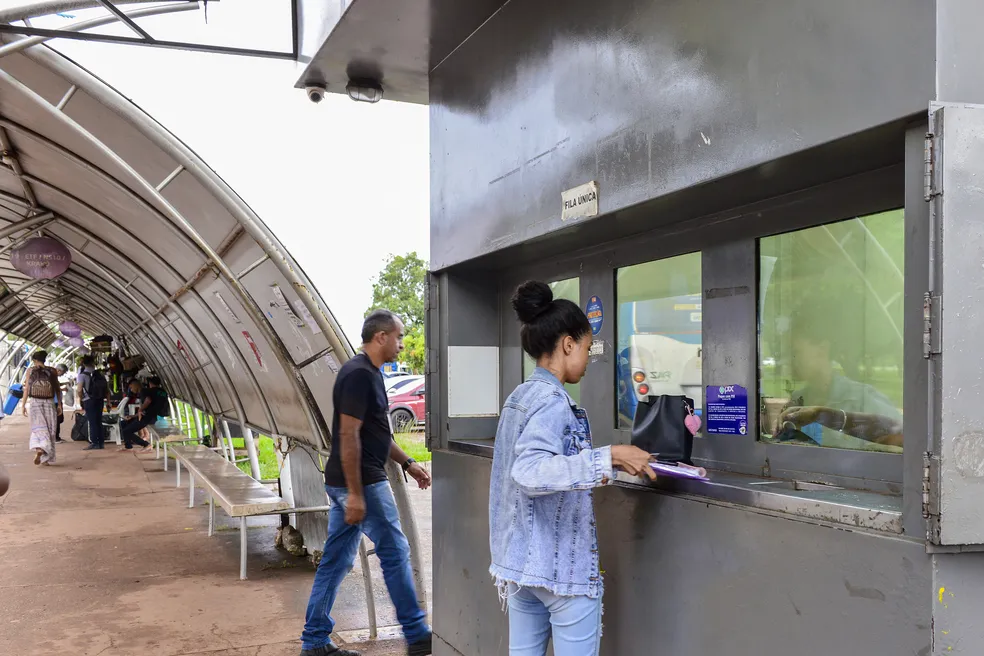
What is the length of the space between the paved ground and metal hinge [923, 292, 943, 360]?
4070 millimetres

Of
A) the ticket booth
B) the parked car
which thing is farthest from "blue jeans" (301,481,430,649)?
the parked car

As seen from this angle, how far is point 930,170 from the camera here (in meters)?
1.87

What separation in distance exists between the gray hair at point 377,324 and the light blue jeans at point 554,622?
2334 millimetres

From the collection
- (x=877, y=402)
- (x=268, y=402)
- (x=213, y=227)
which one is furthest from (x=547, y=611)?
(x=268, y=402)

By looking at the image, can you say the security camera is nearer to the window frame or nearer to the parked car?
the window frame

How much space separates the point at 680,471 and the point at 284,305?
197 inches

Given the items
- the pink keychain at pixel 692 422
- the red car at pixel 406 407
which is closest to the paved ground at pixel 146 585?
the pink keychain at pixel 692 422

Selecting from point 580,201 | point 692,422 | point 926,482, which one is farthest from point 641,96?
point 926,482

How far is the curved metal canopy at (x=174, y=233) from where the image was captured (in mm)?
6453

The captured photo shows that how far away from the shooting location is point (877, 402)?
96.1 inches

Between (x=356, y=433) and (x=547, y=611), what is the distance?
6.69 ft

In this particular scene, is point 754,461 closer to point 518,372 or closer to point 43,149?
point 518,372

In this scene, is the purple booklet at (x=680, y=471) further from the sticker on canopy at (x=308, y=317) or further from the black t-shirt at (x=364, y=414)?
the sticker on canopy at (x=308, y=317)

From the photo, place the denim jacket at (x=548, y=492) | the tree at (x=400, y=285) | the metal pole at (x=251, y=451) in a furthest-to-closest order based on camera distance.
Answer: the tree at (x=400, y=285) < the metal pole at (x=251, y=451) < the denim jacket at (x=548, y=492)
